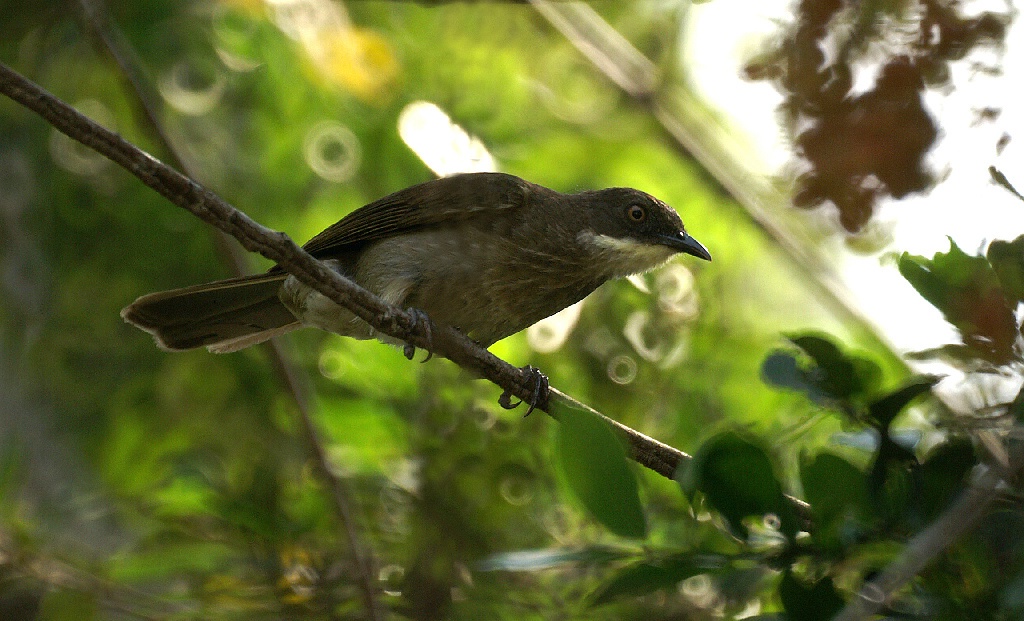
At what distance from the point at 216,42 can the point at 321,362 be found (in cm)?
243

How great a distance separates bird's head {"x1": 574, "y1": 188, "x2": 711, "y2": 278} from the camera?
472 centimetres

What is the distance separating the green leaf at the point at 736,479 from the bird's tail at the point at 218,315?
2.94m

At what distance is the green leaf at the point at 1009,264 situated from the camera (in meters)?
1.95

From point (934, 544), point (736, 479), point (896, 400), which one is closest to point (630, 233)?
point (896, 400)

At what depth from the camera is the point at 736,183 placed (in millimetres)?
5133

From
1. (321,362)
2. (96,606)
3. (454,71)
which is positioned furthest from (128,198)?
(96,606)

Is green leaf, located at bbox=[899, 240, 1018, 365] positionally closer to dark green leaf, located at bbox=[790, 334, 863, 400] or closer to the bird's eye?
dark green leaf, located at bbox=[790, 334, 863, 400]

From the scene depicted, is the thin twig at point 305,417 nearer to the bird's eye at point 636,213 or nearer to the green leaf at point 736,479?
the bird's eye at point 636,213

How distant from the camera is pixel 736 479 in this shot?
195 cm

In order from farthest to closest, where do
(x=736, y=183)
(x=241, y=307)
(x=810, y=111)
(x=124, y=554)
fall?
(x=736, y=183), (x=241, y=307), (x=124, y=554), (x=810, y=111)

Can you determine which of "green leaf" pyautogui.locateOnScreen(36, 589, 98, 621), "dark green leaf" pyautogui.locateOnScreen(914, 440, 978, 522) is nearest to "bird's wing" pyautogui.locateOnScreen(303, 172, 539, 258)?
"green leaf" pyautogui.locateOnScreen(36, 589, 98, 621)

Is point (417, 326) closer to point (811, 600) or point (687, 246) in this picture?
point (687, 246)

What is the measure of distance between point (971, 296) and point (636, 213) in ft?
9.88

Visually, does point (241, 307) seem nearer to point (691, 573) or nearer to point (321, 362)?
point (321, 362)
